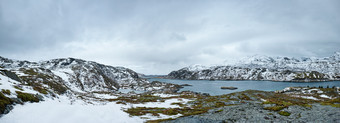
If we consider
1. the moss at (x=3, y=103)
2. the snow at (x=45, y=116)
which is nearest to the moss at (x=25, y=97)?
the snow at (x=45, y=116)

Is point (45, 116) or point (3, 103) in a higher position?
point (3, 103)

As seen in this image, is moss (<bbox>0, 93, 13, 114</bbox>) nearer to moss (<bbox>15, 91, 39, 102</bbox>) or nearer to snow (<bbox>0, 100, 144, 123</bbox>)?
snow (<bbox>0, 100, 144, 123</bbox>)

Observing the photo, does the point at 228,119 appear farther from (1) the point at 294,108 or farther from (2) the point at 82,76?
(2) the point at 82,76

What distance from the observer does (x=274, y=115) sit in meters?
25.8

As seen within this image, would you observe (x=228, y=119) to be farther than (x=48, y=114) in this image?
Yes

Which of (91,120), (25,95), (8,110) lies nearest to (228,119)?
(91,120)

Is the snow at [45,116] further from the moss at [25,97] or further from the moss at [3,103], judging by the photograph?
the moss at [25,97]

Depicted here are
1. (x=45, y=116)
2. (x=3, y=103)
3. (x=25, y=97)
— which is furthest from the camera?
(x=25, y=97)

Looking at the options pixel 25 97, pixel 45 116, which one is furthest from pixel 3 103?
pixel 25 97

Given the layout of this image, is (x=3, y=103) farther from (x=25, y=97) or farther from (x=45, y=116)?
(x=25, y=97)

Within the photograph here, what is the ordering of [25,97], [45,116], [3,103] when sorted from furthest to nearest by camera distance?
1. [25,97]
2. [45,116]
3. [3,103]

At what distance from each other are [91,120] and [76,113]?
3.07 m

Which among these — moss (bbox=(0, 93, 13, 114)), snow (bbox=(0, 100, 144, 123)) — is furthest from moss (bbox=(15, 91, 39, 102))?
moss (bbox=(0, 93, 13, 114))

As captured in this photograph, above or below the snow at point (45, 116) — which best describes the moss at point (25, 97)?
above
